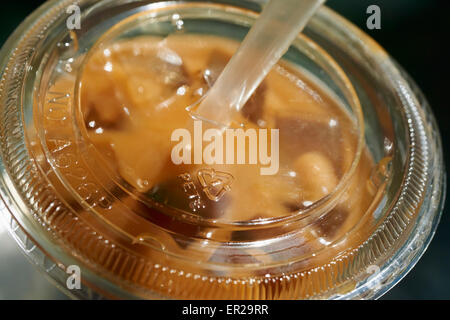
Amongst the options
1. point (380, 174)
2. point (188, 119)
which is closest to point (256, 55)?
point (188, 119)

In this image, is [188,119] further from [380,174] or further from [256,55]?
[380,174]

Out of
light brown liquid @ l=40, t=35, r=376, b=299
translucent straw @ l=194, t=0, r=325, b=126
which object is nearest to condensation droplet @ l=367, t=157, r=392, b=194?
light brown liquid @ l=40, t=35, r=376, b=299

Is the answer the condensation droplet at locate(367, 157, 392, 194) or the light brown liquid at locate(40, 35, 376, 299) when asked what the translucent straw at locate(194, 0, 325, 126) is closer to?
the light brown liquid at locate(40, 35, 376, 299)

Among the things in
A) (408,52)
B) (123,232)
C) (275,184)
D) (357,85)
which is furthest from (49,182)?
(408,52)

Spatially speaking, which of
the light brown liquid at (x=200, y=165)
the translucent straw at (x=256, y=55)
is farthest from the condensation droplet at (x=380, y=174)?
the translucent straw at (x=256, y=55)

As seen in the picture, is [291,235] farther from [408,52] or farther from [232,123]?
[408,52]
